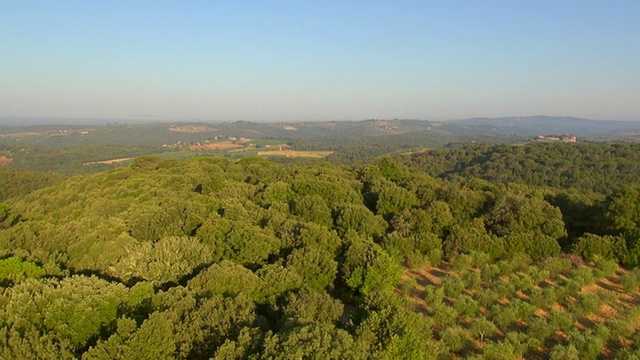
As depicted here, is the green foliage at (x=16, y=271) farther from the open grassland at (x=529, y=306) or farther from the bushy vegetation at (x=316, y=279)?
the open grassland at (x=529, y=306)

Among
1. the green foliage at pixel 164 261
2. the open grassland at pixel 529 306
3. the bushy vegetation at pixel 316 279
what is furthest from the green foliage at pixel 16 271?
the open grassland at pixel 529 306

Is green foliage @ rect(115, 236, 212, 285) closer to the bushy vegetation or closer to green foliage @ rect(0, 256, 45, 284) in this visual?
the bushy vegetation

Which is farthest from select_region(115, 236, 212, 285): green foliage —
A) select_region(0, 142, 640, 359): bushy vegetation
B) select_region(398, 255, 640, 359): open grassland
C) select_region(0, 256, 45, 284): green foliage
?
select_region(398, 255, 640, 359): open grassland

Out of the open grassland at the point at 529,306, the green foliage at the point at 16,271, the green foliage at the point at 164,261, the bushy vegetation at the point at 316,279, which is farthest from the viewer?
the green foliage at the point at 164,261

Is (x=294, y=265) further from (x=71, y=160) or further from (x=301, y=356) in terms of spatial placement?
(x=71, y=160)

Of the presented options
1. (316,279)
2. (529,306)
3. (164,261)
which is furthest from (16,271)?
(529,306)

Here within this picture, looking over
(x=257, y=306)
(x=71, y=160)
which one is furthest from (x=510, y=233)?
(x=71, y=160)

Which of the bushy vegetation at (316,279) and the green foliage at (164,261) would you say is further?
the green foliage at (164,261)

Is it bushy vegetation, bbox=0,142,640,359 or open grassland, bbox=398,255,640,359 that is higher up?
bushy vegetation, bbox=0,142,640,359

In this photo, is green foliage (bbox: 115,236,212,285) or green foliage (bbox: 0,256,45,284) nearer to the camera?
green foliage (bbox: 0,256,45,284)

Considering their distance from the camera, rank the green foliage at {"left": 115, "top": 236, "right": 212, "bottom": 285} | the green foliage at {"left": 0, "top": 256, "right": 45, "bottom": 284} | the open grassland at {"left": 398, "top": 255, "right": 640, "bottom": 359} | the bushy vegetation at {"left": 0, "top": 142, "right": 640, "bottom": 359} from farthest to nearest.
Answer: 1. the green foliage at {"left": 115, "top": 236, "right": 212, "bottom": 285}
2. the green foliage at {"left": 0, "top": 256, "right": 45, "bottom": 284}
3. the open grassland at {"left": 398, "top": 255, "right": 640, "bottom": 359}
4. the bushy vegetation at {"left": 0, "top": 142, "right": 640, "bottom": 359}
